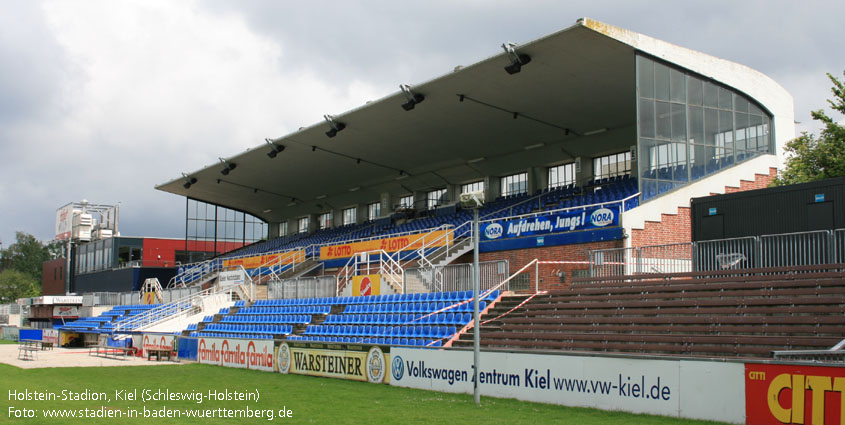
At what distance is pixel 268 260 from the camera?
43.1m

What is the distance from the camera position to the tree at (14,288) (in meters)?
91.4

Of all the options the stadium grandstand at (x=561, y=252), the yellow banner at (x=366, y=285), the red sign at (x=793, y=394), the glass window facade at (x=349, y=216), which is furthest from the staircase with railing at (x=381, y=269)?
the glass window facade at (x=349, y=216)

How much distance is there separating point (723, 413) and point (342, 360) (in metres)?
11.3

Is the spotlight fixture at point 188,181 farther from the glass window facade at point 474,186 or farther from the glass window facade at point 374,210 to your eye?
the glass window facade at point 474,186

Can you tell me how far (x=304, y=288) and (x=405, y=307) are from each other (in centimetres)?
874

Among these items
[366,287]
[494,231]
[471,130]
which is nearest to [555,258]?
[494,231]

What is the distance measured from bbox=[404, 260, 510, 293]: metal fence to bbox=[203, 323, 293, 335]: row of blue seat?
15.4ft

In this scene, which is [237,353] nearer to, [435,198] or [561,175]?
[561,175]

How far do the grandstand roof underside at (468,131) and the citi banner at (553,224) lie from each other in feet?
16.7

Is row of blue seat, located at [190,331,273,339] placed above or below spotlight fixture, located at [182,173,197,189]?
below

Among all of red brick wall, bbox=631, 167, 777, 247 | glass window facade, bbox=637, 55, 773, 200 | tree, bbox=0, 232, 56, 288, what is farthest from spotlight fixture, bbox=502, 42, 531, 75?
tree, bbox=0, 232, 56, 288

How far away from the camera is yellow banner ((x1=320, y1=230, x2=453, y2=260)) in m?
30.4

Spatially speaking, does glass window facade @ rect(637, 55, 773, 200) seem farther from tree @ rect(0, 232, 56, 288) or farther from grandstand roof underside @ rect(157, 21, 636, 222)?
tree @ rect(0, 232, 56, 288)

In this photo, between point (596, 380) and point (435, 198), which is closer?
point (596, 380)
